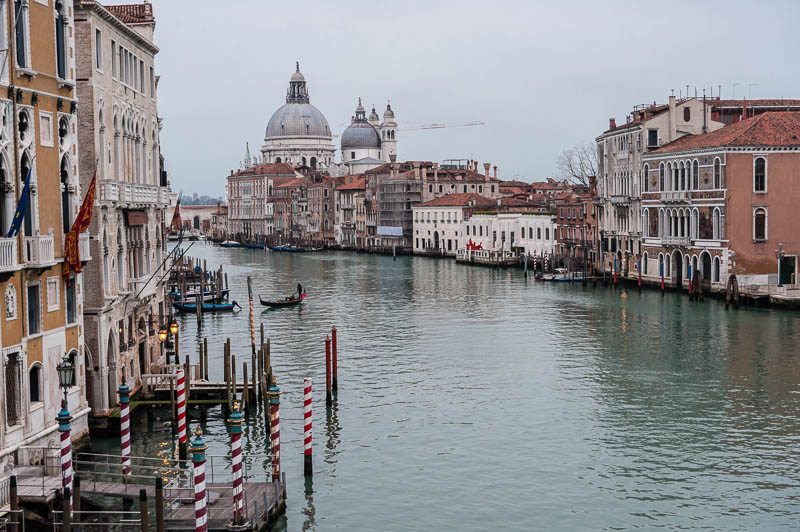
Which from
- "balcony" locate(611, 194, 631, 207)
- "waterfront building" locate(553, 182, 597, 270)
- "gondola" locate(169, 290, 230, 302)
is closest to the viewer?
"gondola" locate(169, 290, 230, 302)

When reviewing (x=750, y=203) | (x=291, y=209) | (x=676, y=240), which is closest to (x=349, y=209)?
(x=291, y=209)

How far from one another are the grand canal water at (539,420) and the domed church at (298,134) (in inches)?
3455

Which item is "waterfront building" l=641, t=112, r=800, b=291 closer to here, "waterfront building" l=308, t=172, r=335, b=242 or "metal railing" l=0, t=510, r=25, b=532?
"metal railing" l=0, t=510, r=25, b=532

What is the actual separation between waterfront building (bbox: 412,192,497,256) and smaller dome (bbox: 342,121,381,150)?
3795 cm

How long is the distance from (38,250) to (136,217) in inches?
211

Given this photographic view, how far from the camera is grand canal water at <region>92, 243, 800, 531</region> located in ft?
43.6

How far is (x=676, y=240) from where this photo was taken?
3869 centimetres

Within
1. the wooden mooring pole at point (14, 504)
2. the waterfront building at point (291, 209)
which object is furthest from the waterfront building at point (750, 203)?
the waterfront building at point (291, 209)

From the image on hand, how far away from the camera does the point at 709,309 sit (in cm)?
3312

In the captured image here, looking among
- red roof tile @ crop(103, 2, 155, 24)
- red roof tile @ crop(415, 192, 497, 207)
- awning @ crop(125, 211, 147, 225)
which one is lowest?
awning @ crop(125, 211, 147, 225)

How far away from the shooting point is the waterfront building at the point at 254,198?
346 ft

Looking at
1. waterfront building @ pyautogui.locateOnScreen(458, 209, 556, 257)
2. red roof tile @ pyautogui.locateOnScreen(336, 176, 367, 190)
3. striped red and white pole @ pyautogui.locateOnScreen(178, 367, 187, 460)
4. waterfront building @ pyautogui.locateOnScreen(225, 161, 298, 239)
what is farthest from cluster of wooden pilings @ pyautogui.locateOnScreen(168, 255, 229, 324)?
waterfront building @ pyautogui.locateOnScreen(225, 161, 298, 239)

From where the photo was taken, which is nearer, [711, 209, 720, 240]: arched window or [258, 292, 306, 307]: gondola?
[711, 209, 720, 240]: arched window

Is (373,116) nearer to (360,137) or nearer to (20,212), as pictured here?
(360,137)
